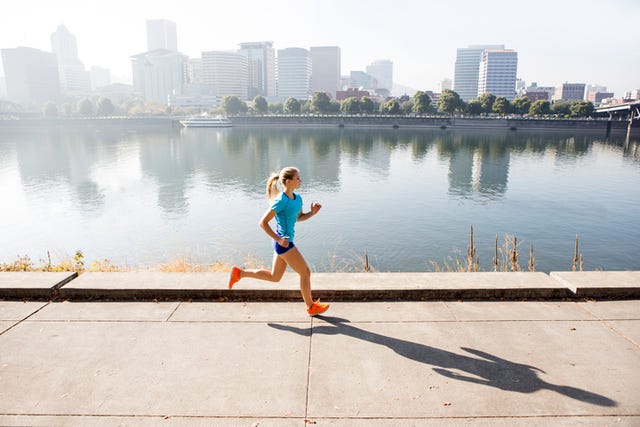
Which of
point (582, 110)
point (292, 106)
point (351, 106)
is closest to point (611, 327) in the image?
point (351, 106)

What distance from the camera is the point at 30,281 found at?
6.29 meters

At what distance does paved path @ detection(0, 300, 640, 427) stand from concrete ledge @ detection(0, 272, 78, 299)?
218 millimetres

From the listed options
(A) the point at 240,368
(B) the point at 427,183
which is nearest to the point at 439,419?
(A) the point at 240,368

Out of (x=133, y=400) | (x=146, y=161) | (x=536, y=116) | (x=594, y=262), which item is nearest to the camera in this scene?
(x=133, y=400)

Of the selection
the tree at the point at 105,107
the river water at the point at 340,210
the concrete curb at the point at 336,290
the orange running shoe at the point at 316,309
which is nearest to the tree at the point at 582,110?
the river water at the point at 340,210

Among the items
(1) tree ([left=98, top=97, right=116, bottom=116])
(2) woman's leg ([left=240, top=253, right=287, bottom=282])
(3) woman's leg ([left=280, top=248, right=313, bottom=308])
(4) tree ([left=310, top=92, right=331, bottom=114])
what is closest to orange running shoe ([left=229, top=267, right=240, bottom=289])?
(2) woman's leg ([left=240, top=253, right=287, bottom=282])

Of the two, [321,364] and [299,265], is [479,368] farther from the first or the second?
[299,265]

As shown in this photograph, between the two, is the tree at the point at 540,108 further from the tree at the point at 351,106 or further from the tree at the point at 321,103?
the tree at the point at 321,103

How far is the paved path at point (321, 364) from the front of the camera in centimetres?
382

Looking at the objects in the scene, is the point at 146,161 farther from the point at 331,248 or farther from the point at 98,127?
the point at 98,127

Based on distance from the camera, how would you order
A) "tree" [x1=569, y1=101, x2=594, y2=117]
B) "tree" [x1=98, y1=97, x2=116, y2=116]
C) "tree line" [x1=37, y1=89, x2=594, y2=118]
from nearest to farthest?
"tree" [x1=569, y1=101, x2=594, y2=117], "tree line" [x1=37, y1=89, x2=594, y2=118], "tree" [x1=98, y1=97, x2=116, y2=116]

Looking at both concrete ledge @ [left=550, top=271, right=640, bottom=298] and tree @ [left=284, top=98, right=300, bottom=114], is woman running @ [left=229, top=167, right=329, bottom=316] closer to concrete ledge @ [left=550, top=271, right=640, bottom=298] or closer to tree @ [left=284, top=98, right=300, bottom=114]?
concrete ledge @ [left=550, top=271, right=640, bottom=298]

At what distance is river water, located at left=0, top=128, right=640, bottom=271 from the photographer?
63.1ft

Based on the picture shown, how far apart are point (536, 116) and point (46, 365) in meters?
150
